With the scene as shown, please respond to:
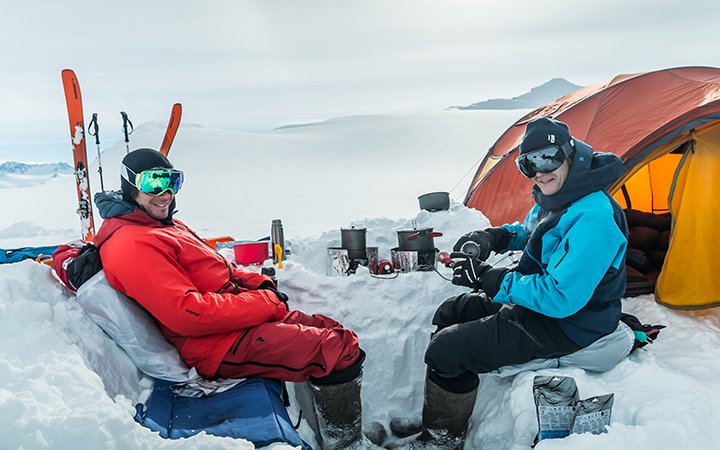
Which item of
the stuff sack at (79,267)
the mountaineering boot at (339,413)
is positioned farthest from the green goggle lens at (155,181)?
the mountaineering boot at (339,413)

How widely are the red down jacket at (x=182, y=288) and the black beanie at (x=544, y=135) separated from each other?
68.8 inches

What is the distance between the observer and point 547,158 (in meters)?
2.75

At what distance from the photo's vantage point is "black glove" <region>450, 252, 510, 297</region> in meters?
2.87

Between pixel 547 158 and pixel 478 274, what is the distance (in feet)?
2.54

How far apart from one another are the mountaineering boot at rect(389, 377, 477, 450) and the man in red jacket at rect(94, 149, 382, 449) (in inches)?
16.1

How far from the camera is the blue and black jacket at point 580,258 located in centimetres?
251

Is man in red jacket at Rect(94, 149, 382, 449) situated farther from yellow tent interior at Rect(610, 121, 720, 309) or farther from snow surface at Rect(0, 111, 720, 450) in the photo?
yellow tent interior at Rect(610, 121, 720, 309)

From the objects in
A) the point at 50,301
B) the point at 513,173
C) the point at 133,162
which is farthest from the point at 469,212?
the point at 50,301

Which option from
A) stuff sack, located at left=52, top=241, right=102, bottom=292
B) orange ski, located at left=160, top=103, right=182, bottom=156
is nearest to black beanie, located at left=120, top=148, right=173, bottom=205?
stuff sack, located at left=52, top=241, right=102, bottom=292

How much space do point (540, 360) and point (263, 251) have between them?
2543 mm

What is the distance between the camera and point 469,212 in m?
5.68

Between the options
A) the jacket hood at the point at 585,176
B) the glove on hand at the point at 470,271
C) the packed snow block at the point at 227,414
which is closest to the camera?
the packed snow block at the point at 227,414

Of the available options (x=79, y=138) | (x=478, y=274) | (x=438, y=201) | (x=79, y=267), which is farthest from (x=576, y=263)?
(x=79, y=138)

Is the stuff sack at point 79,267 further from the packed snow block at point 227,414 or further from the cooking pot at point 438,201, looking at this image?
the cooking pot at point 438,201
